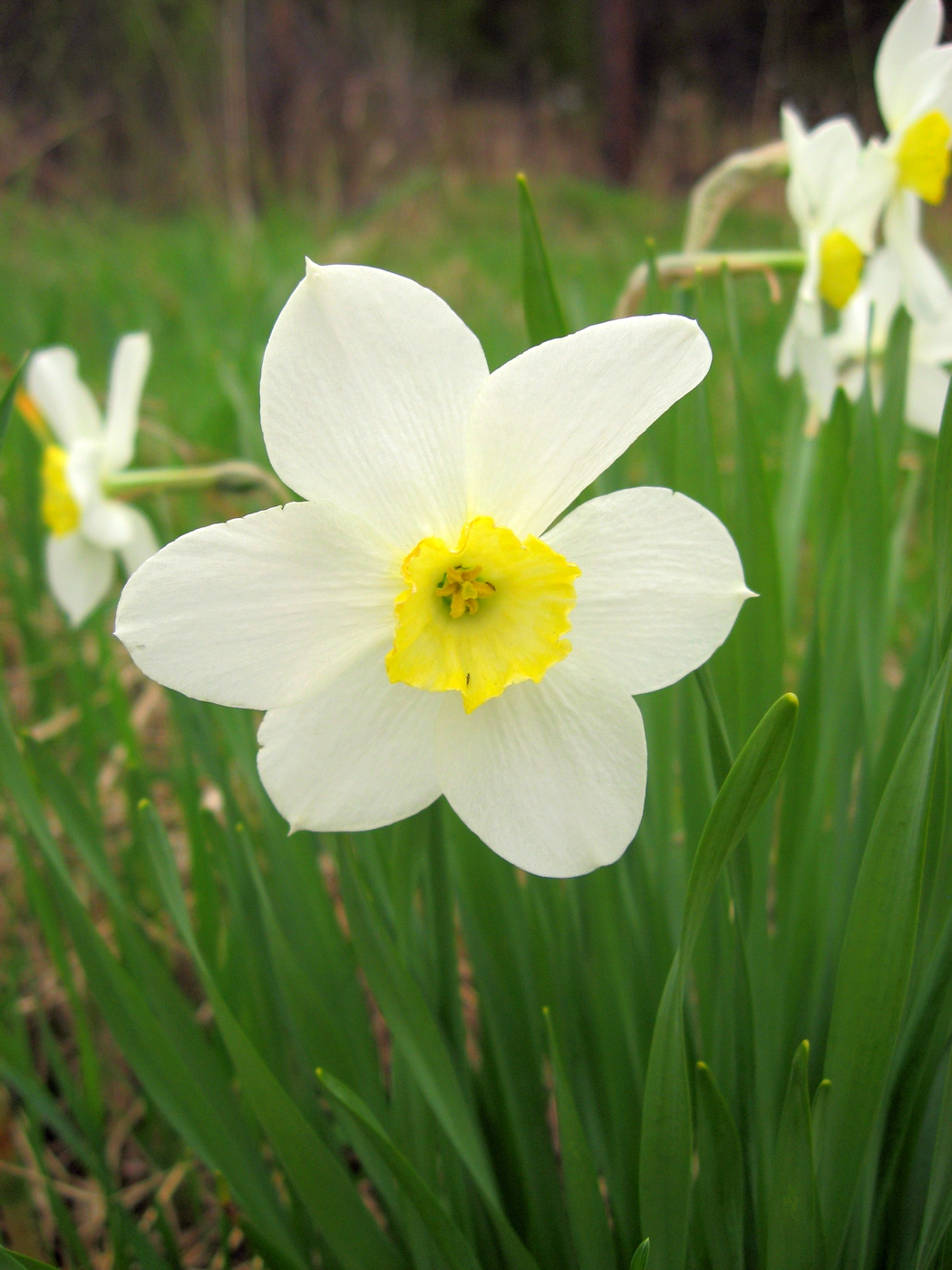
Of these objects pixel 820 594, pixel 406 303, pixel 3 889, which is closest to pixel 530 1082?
pixel 820 594

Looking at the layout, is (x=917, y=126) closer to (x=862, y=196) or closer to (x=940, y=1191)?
(x=862, y=196)

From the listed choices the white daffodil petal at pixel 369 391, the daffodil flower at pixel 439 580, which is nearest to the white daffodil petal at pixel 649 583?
the daffodil flower at pixel 439 580

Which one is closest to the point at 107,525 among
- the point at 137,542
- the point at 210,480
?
the point at 137,542

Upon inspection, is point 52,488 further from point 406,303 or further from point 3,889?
point 406,303

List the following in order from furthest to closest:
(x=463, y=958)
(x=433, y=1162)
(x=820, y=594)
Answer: (x=463, y=958)
(x=820, y=594)
(x=433, y=1162)

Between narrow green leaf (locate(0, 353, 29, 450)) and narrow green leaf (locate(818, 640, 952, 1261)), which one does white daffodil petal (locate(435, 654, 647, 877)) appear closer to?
narrow green leaf (locate(818, 640, 952, 1261))
